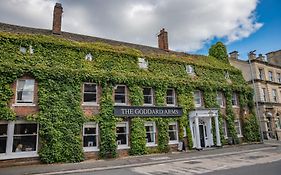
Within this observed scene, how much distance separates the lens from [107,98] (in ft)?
59.1

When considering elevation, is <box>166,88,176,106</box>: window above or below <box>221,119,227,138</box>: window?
above

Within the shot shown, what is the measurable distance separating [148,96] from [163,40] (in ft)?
32.8

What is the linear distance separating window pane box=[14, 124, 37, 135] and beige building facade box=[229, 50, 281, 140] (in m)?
25.6

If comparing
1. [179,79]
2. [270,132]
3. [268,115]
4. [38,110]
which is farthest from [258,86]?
[38,110]

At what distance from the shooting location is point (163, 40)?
90.7 ft

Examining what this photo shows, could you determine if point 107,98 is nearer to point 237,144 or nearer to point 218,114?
point 218,114

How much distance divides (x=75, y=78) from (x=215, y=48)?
70.7 ft

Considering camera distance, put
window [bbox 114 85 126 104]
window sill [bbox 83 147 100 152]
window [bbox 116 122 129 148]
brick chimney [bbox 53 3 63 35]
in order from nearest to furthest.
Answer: window sill [bbox 83 147 100 152]
window [bbox 116 122 129 148]
window [bbox 114 85 126 104]
brick chimney [bbox 53 3 63 35]

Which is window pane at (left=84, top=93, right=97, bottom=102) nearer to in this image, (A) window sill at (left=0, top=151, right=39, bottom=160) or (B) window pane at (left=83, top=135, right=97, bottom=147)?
(B) window pane at (left=83, top=135, right=97, bottom=147)

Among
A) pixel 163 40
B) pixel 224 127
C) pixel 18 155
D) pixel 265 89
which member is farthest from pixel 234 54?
pixel 18 155

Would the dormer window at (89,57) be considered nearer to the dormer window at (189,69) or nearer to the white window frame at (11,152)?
the white window frame at (11,152)

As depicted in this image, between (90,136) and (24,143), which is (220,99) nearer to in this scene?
(90,136)

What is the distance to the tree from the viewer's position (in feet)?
99.8

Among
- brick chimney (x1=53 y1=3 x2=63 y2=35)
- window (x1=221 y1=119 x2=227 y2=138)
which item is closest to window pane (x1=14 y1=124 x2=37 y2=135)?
brick chimney (x1=53 y1=3 x2=63 y2=35)
